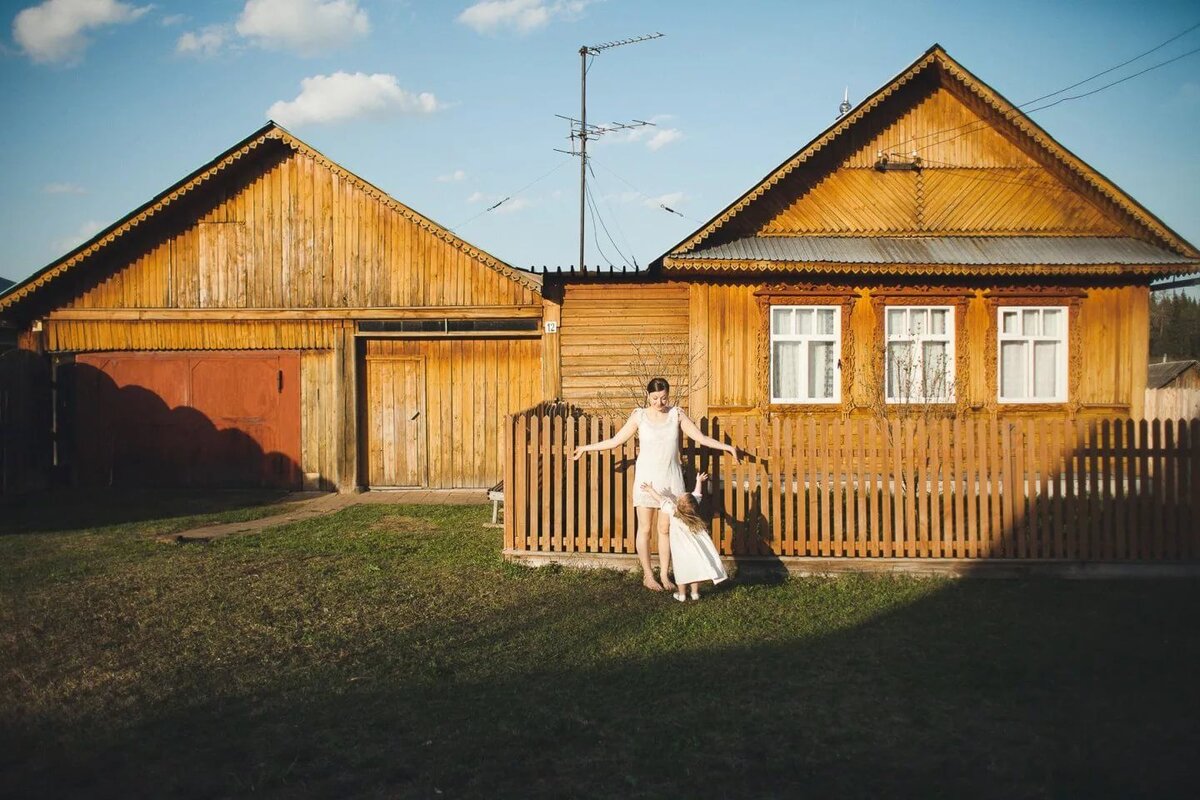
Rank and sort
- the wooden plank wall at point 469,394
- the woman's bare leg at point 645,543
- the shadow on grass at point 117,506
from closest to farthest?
the woman's bare leg at point 645,543 < the shadow on grass at point 117,506 < the wooden plank wall at point 469,394

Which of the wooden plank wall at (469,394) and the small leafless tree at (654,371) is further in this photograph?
the wooden plank wall at (469,394)

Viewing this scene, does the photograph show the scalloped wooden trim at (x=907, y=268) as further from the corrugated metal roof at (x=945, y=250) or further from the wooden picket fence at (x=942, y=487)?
the wooden picket fence at (x=942, y=487)

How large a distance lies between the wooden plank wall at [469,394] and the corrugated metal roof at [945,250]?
3.11 metres

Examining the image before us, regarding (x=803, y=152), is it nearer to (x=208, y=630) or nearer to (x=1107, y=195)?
(x=1107, y=195)

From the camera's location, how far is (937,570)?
830 cm

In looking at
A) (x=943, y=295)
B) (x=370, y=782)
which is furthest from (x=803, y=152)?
(x=370, y=782)

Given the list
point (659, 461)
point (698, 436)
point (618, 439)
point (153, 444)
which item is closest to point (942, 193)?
point (698, 436)

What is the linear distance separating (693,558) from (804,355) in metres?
8.00

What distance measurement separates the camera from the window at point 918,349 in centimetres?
1467

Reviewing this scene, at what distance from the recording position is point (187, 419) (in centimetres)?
1502

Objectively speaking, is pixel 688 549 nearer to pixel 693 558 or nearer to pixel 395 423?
pixel 693 558

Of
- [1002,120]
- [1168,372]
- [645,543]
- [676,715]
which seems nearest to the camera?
[676,715]

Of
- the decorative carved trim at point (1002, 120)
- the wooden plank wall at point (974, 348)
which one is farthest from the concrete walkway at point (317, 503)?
the decorative carved trim at point (1002, 120)

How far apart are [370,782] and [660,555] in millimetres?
3968
